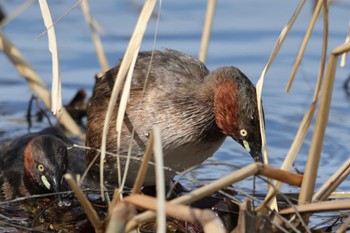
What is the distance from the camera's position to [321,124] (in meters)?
4.64

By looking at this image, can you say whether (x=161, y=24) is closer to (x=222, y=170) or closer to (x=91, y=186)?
(x=222, y=170)

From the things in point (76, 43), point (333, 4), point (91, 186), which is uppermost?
point (333, 4)

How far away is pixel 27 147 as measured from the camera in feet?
25.3

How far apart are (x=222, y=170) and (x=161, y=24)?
3607mm

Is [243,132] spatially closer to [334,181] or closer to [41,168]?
[334,181]

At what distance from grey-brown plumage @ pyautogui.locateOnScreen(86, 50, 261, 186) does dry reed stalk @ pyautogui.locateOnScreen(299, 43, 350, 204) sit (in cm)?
144

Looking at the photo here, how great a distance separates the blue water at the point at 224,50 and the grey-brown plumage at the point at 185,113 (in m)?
1.58

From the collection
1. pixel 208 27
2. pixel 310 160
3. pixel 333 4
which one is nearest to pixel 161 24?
pixel 333 4

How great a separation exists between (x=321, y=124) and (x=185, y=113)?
2035mm

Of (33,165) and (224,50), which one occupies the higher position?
(224,50)

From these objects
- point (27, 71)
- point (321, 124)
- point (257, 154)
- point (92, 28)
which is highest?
point (92, 28)

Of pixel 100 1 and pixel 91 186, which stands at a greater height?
pixel 100 1

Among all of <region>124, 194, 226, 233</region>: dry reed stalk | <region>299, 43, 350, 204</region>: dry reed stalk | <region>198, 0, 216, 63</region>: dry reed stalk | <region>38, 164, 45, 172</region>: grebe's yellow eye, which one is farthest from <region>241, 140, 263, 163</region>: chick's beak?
<region>124, 194, 226, 233</region>: dry reed stalk

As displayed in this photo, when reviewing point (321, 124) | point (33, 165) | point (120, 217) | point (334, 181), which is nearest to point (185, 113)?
point (33, 165)
